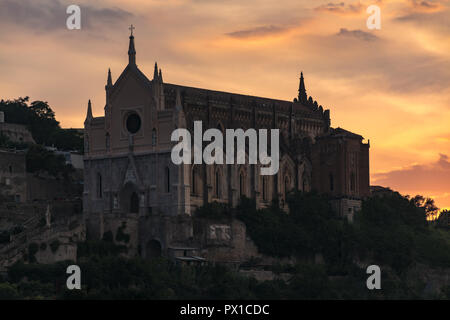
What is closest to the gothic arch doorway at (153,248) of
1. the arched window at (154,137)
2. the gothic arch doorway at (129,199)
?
the gothic arch doorway at (129,199)

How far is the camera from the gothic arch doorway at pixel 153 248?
631 ft

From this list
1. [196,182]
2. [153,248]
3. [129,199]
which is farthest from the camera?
[129,199]

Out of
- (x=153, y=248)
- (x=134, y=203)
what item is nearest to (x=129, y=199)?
(x=134, y=203)

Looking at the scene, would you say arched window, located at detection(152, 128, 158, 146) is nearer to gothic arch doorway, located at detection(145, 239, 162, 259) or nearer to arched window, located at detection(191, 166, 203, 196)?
arched window, located at detection(191, 166, 203, 196)

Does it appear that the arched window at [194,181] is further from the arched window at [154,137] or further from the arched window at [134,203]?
the arched window at [134,203]

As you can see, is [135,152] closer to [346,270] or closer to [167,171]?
[167,171]

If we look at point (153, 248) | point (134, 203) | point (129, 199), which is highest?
point (129, 199)

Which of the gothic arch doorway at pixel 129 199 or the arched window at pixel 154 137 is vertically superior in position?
the arched window at pixel 154 137

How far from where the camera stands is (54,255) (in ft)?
→ 604

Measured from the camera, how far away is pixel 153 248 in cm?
19288

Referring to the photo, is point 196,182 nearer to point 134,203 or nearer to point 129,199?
point 134,203

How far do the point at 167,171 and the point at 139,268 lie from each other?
59.8ft

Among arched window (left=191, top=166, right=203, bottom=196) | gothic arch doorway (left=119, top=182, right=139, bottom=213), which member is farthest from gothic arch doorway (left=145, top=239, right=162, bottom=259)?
arched window (left=191, top=166, right=203, bottom=196)
